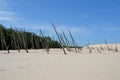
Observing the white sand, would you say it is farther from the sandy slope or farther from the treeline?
the treeline

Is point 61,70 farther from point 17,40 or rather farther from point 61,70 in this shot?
point 17,40

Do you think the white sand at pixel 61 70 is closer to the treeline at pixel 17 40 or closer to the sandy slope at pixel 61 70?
the sandy slope at pixel 61 70

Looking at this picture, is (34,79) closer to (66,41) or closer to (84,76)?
(84,76)

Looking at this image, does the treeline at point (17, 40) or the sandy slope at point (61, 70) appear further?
the treeline at point (17, 40)

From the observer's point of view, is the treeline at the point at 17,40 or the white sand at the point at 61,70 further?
the treeline at the point at 17,40

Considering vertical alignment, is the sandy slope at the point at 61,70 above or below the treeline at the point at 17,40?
below

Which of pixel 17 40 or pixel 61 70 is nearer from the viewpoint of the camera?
pixel 61 70

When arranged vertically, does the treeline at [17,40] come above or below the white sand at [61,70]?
above

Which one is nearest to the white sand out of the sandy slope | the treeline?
the sandy slope

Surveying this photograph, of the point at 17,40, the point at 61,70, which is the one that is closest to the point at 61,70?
the point at 61,70

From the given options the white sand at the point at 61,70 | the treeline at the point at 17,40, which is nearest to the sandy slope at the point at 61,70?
the white sand at the point at 61,70

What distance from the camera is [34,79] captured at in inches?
328

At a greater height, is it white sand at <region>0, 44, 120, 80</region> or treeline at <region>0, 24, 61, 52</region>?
treeline at <region>0, 24, 61, 52</region>

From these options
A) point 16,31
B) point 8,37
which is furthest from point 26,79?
point 8,37
